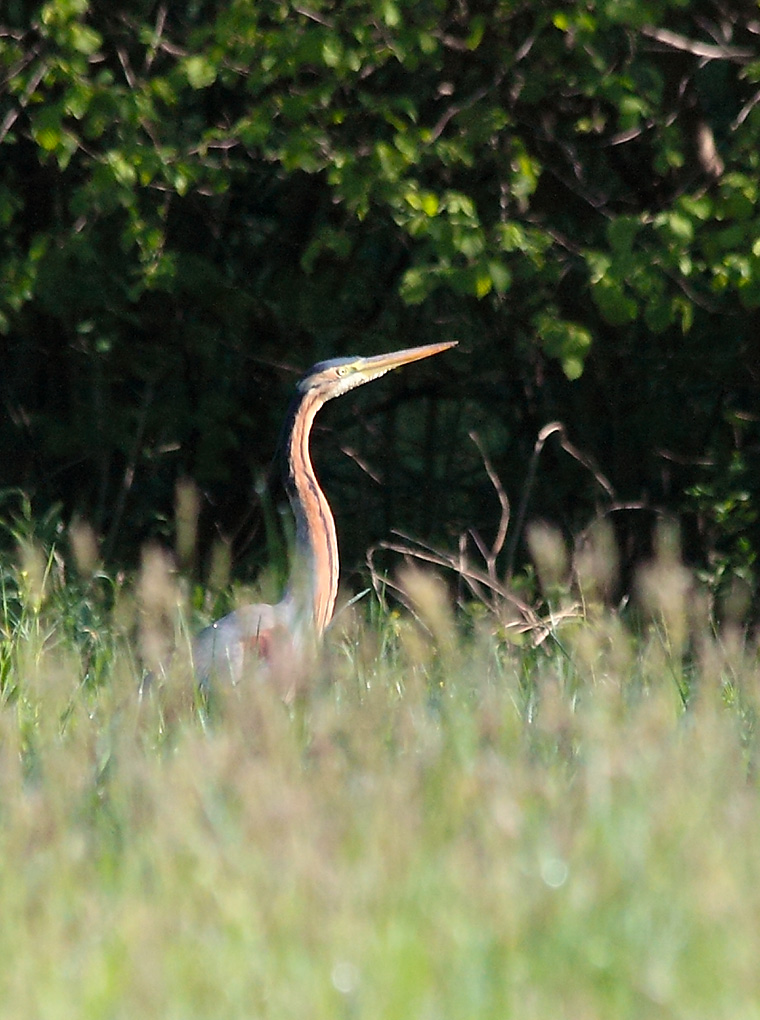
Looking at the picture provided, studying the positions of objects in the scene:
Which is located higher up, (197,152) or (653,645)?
(197,152)

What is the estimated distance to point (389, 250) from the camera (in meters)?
6.90

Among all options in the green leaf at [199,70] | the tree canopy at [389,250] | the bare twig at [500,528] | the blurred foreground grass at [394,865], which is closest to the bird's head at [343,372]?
the tree canopy at [389,250]

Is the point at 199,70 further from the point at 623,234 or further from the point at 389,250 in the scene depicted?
the point at 389,250

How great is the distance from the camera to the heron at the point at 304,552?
4633 mm

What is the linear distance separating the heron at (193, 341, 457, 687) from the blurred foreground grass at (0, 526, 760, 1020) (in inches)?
47.8

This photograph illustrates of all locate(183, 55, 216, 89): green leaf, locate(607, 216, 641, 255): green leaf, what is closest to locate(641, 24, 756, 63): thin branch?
locate(607, 216, 641, 255): green leaf

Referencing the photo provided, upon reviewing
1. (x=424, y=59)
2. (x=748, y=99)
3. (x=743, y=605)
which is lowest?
(x=743, y=605)

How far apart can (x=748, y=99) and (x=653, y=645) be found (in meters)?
2.54

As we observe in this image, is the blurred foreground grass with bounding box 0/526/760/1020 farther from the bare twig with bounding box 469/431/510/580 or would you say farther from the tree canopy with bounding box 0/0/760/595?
the tree canopy with bounding box 0/0/760/595

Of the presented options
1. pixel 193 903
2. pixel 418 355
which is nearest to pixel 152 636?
pixel 193 903

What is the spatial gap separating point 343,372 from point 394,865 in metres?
3.14

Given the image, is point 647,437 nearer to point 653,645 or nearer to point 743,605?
point 743,605

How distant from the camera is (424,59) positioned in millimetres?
5957

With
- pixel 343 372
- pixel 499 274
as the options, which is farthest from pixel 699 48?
pixel 343 372
